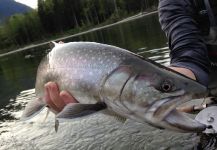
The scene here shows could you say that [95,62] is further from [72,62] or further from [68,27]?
[68,27]

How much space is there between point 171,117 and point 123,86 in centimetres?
48

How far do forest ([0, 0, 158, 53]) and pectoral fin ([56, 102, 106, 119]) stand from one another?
80633 mm

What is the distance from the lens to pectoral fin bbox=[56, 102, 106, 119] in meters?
3.14

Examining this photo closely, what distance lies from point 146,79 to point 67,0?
315 feet

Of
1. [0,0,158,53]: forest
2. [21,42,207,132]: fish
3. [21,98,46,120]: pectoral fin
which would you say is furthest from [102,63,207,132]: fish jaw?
[0,0,158,53]: forest

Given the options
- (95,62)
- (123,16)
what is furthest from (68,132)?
(123,16)

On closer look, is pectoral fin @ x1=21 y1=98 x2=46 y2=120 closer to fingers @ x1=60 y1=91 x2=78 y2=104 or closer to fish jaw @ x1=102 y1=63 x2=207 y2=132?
fingers @ x1=60 y1=91 x2=78 y2=104

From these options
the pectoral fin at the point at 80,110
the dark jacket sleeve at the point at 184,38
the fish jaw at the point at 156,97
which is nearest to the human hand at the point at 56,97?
the pectoral fin at the point at 80,110

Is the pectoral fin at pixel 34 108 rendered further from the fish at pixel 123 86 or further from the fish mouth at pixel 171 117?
the fish mouth at pixel 171 117

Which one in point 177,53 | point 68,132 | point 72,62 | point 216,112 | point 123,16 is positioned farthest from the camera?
point 123,16

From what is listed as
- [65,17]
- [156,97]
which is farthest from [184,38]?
[65,17]

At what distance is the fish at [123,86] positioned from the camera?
2691 mm

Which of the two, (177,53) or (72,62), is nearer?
(72,62)

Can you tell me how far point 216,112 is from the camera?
5547 mm
